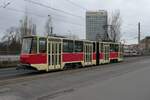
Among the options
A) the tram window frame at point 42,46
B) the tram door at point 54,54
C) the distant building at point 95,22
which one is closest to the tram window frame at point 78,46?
the tram door at point 54,54

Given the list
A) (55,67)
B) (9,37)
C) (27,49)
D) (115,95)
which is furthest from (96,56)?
(9,37)

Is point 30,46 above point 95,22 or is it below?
below

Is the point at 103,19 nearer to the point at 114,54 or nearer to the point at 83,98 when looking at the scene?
the point at 114,54

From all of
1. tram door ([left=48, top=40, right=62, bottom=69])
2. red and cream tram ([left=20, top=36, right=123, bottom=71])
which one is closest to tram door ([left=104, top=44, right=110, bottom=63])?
red and cream tram ([left=20, top=36, right=123, bottom=71])

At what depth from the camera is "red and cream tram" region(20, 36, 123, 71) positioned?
24.1m

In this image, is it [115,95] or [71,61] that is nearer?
[115,95]

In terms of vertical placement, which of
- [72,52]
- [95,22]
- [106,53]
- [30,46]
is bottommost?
[106,53]

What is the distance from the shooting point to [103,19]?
67.0 meters

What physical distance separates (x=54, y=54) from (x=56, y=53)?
0.32 metres

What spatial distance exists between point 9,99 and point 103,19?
184 feet

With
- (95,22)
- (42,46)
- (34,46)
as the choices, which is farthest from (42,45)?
(95,22)

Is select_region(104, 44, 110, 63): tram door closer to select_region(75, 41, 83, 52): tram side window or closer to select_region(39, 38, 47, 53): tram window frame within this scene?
select_region(75, 41, 83, 52): tram side window

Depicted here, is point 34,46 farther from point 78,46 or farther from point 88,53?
point 88,53

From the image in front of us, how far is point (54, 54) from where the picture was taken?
84.8ft
